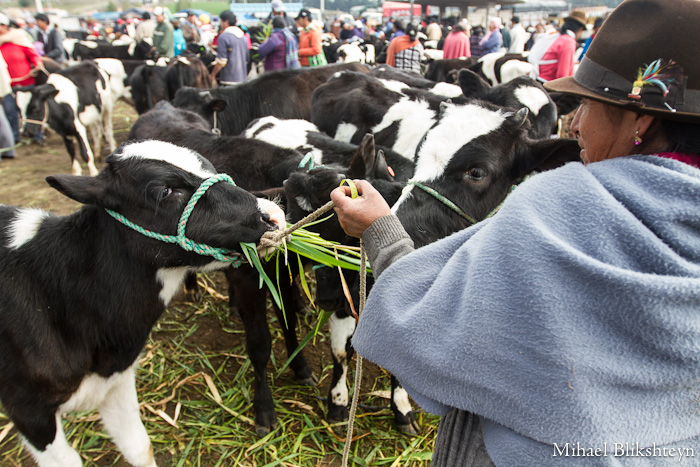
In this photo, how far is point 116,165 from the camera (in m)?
2.35

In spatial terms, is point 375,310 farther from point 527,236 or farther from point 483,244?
point 527,236

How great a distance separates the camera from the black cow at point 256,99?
698 cm

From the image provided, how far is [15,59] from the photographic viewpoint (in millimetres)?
8812

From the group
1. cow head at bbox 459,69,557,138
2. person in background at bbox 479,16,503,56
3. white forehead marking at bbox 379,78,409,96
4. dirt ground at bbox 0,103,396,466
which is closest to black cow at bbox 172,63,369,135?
white forehead marking at bbox 379,78,409,96

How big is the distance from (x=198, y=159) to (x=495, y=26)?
1765 centimetres

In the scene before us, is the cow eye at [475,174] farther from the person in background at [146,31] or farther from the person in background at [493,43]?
the person in background at [146,31]

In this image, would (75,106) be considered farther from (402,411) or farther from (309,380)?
(402,411)

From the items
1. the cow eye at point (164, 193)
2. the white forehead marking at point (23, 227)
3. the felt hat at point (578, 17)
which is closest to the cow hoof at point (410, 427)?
the cow eye at point (164, 193)

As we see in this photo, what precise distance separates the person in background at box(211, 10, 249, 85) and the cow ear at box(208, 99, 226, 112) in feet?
13.7

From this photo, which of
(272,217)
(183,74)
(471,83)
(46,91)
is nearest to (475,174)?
(272,217)

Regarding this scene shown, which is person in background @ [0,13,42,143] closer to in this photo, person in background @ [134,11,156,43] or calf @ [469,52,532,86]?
person in background @ [134,11,156,43]

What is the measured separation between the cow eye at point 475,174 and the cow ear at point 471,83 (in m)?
2.68

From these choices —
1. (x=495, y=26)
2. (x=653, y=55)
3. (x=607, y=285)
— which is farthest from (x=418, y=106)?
(x=495, y=26)

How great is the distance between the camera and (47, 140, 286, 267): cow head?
2273 millimetres
